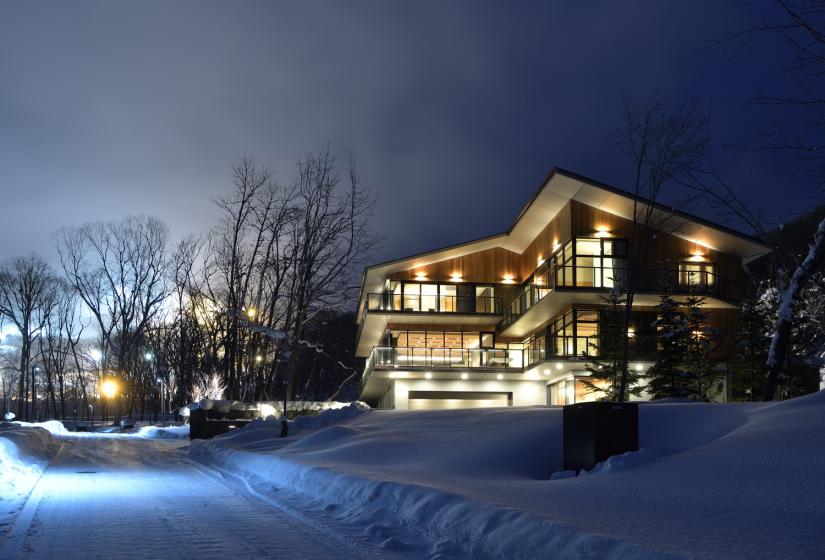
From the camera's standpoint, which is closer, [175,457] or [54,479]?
[54,479]

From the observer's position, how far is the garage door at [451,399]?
128ft

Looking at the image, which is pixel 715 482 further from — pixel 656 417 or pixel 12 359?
pixel 12 359

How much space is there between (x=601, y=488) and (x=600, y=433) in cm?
204

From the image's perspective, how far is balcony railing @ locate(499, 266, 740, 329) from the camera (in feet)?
113

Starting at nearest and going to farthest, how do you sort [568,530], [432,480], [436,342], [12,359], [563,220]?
[568,530] → [432,480] → [563,220] → [436,342] → [12,359]

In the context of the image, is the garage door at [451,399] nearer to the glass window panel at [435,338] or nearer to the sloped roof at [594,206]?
the glass window panel at [435,338]

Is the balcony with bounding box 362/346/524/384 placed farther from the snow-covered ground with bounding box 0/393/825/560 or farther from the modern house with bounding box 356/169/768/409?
the snow-covered ground with bounding box 0/393/825/560

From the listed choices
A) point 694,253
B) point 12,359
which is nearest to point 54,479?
point 694,253

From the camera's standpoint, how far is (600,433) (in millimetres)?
10867

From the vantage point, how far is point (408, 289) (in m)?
42.2

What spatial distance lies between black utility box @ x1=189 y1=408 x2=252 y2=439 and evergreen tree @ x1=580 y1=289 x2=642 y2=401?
50.8 feet

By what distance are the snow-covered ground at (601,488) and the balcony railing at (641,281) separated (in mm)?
19124

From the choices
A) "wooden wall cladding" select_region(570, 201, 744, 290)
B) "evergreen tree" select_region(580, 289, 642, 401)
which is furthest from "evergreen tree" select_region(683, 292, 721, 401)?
"wooden wall cladding" select_region(570, 201, 744, 290)

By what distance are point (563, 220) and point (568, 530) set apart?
31232 mm
